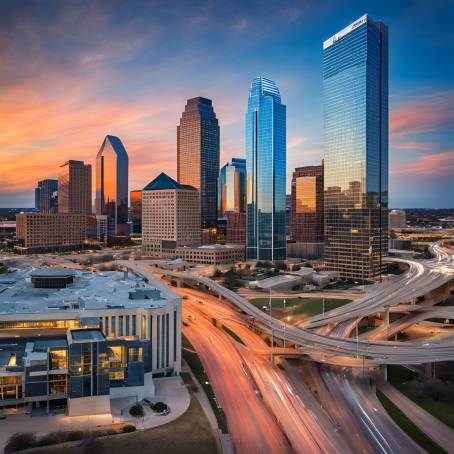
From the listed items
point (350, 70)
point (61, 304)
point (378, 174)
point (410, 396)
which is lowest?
point (410, 396)

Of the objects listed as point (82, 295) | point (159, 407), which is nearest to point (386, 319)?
point (159, 407)

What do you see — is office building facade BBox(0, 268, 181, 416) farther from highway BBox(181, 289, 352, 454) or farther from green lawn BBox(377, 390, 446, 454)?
green lawn BBox(377, 390, 446, 454)

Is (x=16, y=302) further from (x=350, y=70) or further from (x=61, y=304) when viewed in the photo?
(x=350, y=70)

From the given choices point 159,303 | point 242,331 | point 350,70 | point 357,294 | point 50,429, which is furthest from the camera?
point 350,70

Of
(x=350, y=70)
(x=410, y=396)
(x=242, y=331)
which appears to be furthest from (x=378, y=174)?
(x=410, y=396)

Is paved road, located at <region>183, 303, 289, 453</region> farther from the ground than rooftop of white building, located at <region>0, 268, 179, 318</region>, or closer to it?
closer to it

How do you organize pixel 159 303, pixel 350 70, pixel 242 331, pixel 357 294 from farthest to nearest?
pixel 350 70 < pixel 357 294 < pixel 242 331 < pixel 159 303

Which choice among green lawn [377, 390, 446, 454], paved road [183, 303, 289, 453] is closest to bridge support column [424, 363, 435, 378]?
green lawn [377, 390, 446, 454]
